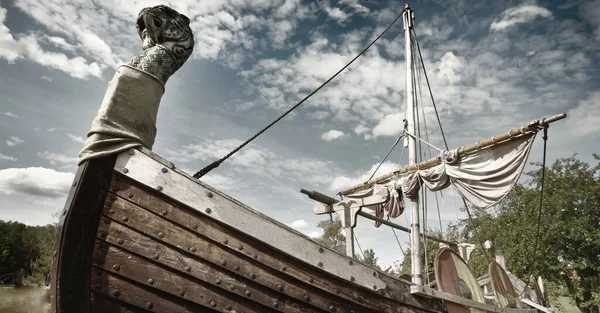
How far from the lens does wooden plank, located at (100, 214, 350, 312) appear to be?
7.23ft

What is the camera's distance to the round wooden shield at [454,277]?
13.6 feet

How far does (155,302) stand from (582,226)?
24.2 metres

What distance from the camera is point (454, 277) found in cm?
437

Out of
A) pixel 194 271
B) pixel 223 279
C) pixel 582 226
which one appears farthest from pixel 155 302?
pixel 582 226

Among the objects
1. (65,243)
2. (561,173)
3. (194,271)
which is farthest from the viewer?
(561,173)

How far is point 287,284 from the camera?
2494 mm

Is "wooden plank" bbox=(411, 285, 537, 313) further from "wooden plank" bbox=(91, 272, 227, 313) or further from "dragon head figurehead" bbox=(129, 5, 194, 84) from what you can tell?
"dragon head figurehead" bbox=(129, 5, 194, 84)

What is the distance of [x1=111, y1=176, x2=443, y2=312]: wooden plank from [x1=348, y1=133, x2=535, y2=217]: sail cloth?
466 cm

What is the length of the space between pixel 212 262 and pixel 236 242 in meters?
0.20

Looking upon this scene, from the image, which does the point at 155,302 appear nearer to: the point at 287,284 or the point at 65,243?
the point at 65,243

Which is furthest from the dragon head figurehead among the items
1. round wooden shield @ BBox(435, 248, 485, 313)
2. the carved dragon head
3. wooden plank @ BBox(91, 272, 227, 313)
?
round wooden shield @ BBox(435, 248, 485, 313)

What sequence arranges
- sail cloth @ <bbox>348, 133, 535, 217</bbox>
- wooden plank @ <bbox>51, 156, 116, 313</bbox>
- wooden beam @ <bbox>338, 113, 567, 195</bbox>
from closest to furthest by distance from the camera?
wooden plank @ <bbox>51, 156, 116, 313</bbox> < wooden beam @ <bbox>338, 113, 567, 195</bbox> < sail cloth @ <bbox>348, 133, 535, 217</bbox>

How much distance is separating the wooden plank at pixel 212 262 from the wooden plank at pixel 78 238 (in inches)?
4.4

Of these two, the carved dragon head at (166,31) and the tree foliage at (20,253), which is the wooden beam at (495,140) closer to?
the carved dragon head at (166,31)
